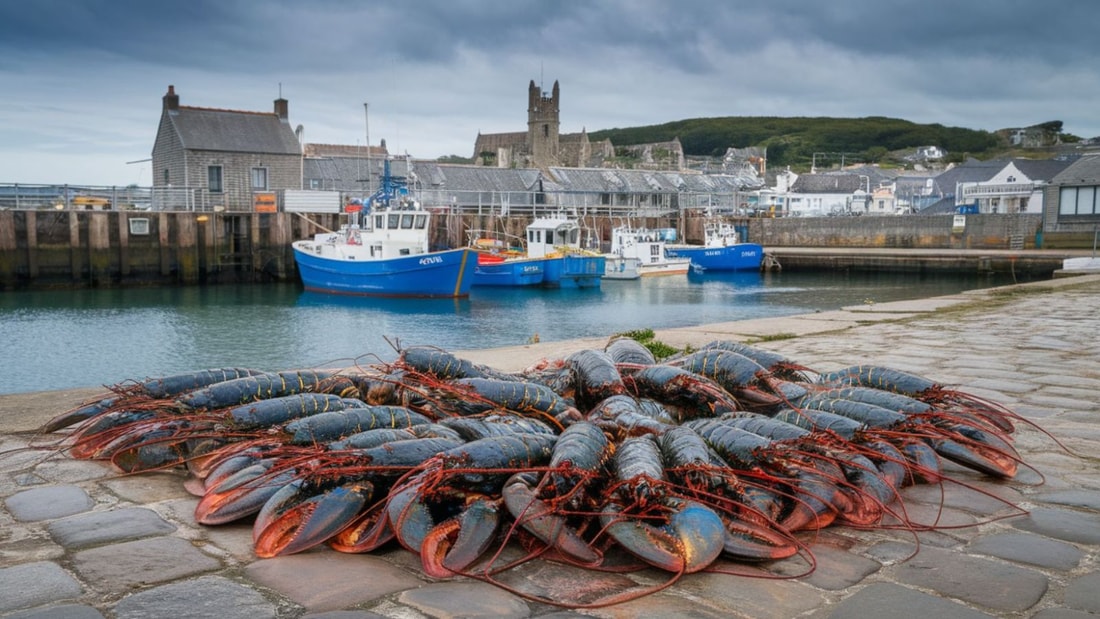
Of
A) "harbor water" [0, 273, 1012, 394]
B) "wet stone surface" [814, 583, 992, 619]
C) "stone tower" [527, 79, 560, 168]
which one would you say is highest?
"stone tower" [527, 79, 560, 168]

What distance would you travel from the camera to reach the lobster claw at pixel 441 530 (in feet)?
9.65

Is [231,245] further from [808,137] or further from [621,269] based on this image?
[808,137]

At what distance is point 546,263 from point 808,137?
130 metres

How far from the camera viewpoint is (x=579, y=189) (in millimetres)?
56375

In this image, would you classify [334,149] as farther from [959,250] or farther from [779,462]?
[779,462]

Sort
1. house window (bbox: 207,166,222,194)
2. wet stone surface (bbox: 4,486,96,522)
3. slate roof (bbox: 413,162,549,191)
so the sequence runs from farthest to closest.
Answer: slate roof (bbox: 413,162,549,191), house window (bbox: 207,166,222,194), wet stone surface (bbox: 4,486,96,522)

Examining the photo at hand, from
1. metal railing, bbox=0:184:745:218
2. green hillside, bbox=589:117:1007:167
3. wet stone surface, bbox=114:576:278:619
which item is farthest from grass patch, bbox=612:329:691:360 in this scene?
green hillside, bbox=589:117:1007:167

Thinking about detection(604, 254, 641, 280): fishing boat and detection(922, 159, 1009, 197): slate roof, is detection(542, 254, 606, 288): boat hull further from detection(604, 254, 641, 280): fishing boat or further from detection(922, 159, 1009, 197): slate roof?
detection(922, 159, 1009, 197): slate roof

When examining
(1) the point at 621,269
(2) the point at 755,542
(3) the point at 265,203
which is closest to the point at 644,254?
(1) the point at 621,269

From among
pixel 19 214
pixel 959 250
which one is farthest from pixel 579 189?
pixel 19 214

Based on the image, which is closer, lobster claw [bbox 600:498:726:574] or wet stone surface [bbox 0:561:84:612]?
wet stone surface [bbox 0:561:84:612]

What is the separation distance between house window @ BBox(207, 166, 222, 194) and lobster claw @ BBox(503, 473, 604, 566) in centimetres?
4112

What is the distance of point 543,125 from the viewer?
95188 mm

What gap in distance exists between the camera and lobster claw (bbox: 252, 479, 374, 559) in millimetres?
3082
